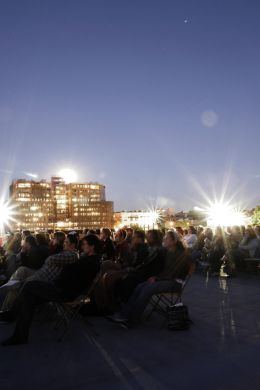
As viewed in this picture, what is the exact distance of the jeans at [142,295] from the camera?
6.11 m

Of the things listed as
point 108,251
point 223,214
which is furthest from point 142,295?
point 223,214

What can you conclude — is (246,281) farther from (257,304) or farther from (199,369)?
(199,369)

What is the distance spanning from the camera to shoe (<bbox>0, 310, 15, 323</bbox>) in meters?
6.47

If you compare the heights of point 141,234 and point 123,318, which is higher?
point 141,234

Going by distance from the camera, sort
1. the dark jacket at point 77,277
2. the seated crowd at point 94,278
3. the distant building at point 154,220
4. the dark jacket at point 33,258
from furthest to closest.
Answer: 1. the distant building at point 154,220
2. the dark jacket at point 33,258
3. the dark jacket at point 77,277
4. the seated crowd at point 94,278

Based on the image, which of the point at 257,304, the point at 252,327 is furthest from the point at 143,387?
the point at 257,304

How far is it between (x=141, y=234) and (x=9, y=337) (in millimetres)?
3557

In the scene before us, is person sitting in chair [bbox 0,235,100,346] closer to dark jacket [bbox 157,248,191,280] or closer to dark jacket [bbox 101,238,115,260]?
dark jacket [bbox 157,248,191,280]

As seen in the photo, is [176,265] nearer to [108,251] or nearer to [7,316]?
[7,316]

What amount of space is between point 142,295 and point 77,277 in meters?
1.07

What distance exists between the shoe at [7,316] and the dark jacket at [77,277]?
1.26 meters

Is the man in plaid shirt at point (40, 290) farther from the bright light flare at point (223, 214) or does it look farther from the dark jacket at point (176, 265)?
the bright light flare at point (223, 214)

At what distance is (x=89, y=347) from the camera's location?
5066 millimetres

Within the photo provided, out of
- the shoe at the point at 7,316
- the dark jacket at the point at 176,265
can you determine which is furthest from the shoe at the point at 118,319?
the shoe at the point at 7,316
